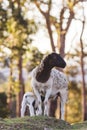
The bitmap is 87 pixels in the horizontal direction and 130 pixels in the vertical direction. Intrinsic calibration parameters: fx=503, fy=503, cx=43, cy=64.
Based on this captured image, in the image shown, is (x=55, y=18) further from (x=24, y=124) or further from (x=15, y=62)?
(x=24, y=124)

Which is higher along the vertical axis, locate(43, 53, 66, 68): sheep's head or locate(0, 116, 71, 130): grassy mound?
locate(43, 53, 66, 68): sheep's head

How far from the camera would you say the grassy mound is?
11047 millimetres

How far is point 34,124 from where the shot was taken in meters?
11.5

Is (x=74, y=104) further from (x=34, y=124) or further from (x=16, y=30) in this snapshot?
(x=34, y=124)

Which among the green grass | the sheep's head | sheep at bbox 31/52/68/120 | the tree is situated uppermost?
the tree

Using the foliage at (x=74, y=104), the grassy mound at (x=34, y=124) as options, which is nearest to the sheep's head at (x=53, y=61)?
the grassy mound at (x=34, y=124)

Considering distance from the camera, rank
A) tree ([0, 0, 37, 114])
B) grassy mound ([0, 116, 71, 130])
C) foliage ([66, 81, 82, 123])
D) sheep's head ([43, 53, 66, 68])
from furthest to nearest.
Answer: foliage ([66, 81, 82, 123]), tree ([0, 0, 37, 114]), sheep's head ([43, 53, 66, 68]), grassy mound ([0, 116, 71, 130])

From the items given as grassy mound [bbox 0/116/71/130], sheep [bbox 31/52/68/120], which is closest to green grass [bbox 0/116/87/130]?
grassy mound [bbox 0/116/71/130]

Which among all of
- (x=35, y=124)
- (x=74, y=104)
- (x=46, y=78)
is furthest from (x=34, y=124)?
(x=74, y=104)

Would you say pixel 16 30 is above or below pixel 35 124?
above

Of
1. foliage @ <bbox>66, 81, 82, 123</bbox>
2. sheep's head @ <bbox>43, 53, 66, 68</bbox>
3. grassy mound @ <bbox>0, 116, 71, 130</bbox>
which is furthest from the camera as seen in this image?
foliage @ <bbox>66, 81, 82, 123</bbox>

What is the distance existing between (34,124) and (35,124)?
0.22ft

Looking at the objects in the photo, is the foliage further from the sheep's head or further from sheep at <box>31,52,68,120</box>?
the sheep's head

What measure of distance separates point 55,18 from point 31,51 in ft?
9.65
